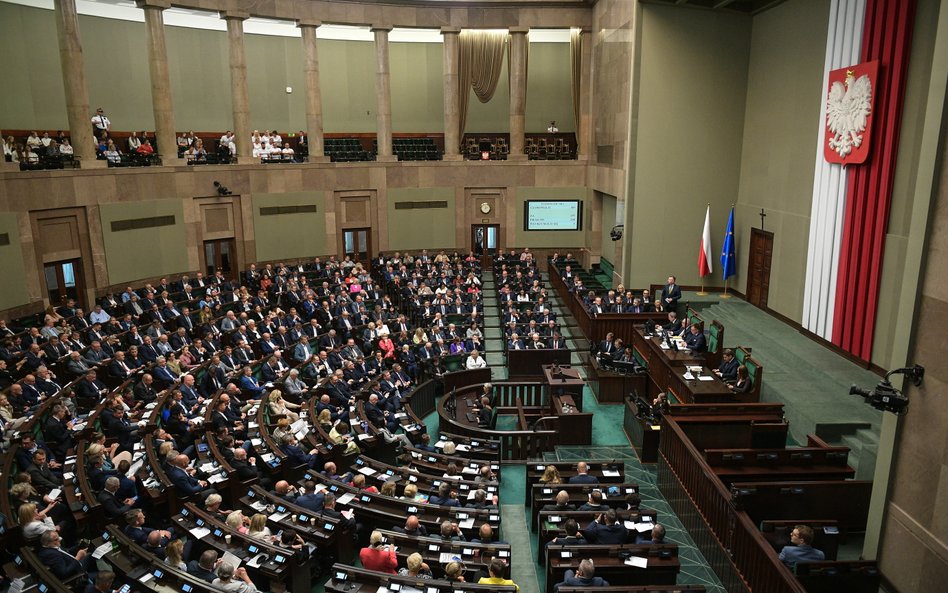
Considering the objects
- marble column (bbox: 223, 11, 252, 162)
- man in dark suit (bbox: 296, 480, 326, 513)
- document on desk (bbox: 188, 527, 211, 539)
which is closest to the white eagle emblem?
man in dark suit (bbox: 296, 480, 326, 513)

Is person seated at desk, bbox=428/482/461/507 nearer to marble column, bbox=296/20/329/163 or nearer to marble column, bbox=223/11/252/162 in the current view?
marble column, bbox=223/11/252/162

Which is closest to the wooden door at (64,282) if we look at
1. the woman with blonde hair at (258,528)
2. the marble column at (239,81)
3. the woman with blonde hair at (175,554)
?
the marble column at (239,81)

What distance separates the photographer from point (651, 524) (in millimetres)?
7973

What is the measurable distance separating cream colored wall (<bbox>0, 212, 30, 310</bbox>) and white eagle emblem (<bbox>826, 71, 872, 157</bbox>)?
18.0 metres

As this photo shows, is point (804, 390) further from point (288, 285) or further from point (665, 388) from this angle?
point (288, 285)

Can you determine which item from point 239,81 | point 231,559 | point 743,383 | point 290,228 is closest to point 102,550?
point 231,559

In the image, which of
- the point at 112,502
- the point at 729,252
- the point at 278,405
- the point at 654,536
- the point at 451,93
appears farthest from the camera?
the point at 451,93

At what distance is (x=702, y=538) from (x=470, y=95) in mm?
21777

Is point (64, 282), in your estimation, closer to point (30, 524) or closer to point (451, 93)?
point (30, 524)

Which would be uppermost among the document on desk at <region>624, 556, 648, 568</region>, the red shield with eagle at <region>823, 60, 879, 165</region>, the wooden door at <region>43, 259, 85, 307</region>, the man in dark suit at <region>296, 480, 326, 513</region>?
the red shield with eagle at <region>823, 60, 879, 165</region>

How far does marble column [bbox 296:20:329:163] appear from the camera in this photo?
72.8 ft

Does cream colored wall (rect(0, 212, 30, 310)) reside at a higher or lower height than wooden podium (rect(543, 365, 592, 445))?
higher

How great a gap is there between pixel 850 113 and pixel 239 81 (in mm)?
17098

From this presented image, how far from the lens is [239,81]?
20922mm
